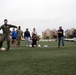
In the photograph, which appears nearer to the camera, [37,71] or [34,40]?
[37,71]

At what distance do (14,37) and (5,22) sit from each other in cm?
788

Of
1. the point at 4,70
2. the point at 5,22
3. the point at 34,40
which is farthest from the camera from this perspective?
the point at 34,40

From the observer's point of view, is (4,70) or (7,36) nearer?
(4,70)

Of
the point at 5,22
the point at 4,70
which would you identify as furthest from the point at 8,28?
the point at 4,70

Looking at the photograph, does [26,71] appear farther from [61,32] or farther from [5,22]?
[61,32]

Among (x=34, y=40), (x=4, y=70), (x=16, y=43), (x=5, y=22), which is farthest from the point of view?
(x=16, y=43)

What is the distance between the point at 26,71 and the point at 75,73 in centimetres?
132

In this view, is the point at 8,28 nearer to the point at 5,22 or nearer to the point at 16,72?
the point at 5,22

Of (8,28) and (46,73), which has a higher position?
(8,28)

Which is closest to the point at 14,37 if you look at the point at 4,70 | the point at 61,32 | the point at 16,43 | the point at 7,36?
the point at 16,43

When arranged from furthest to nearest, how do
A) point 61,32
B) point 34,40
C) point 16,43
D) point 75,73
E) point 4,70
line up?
point 16,43, point 34,40, point 61,32, point 4,70, point 75,73

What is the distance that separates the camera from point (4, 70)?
7.62 metres

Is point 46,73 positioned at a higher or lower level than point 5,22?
lower

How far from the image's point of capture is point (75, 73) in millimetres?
6988
